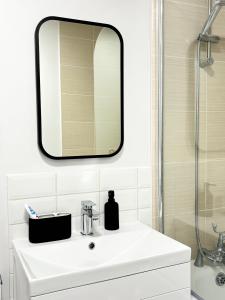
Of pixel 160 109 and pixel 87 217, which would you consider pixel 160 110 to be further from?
pixel 87 217

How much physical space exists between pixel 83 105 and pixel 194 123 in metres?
0.54

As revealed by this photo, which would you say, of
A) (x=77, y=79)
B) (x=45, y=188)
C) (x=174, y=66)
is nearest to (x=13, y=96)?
(x=77, y=79)

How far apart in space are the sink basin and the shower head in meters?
0.96

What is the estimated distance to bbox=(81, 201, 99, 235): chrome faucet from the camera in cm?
140

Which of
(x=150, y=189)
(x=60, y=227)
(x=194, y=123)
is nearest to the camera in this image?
(x=60, y=227)

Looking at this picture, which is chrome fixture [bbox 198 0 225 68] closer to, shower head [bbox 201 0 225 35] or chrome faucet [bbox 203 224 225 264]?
shower head [bbox 201 0 225 35]

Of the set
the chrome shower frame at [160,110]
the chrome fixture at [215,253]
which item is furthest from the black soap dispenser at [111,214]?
the chrome fixture at [215,253]

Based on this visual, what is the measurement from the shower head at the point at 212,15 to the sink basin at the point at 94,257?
3.15 ft

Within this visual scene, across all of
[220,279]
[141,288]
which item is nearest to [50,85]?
[141,288]

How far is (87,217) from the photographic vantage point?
1403mm

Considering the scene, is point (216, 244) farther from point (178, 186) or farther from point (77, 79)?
point (77, 79)

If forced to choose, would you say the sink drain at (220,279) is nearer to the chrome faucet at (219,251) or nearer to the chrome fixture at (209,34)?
the chrome faucet at (219,251)

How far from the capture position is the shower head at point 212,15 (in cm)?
137

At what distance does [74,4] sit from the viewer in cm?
144
